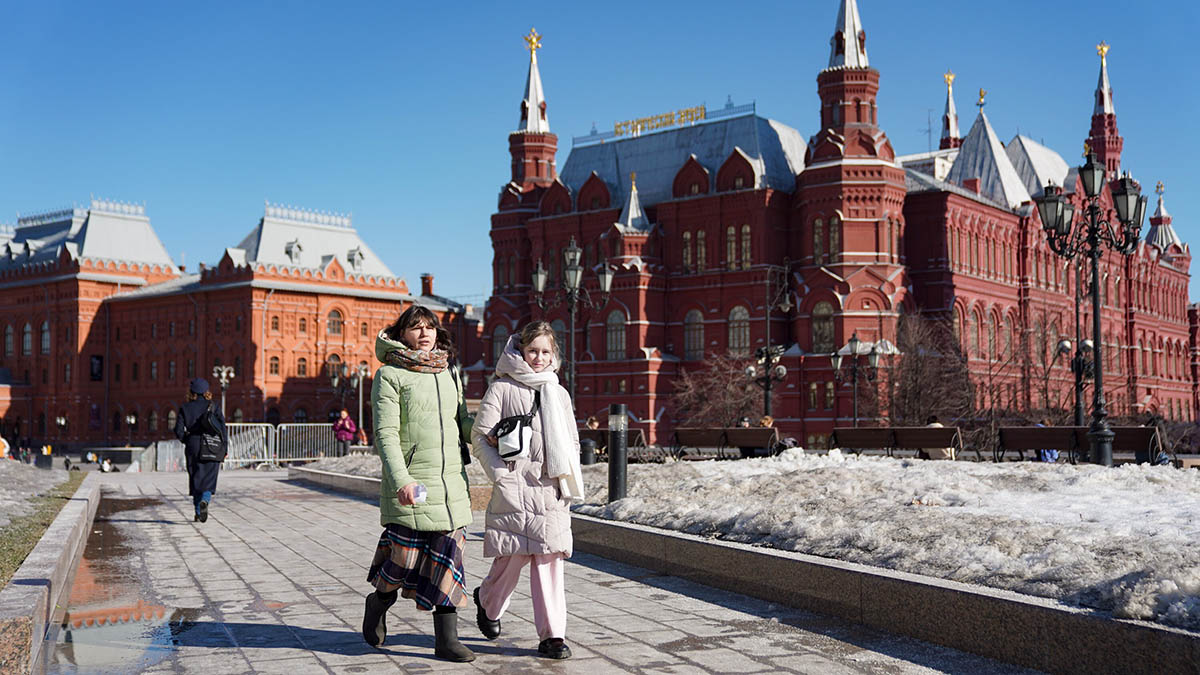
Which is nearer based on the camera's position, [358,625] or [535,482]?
[535,482]

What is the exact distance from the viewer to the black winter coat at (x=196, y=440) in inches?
567

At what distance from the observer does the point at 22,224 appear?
8788 cm

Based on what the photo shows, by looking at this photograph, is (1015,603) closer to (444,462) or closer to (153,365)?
(444,462)

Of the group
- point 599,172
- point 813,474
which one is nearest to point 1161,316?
point 599,172

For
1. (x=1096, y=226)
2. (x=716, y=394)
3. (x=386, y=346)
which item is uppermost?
(x=1096, y=226)

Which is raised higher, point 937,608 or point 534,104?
point 534,104

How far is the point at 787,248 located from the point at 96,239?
48405mm

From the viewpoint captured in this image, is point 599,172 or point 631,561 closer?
point 631,561

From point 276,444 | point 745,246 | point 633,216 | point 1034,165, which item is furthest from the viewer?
point 1034,165

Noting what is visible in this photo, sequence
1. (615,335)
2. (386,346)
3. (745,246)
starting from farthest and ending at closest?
(615,335)
(745,246)
(386,346)

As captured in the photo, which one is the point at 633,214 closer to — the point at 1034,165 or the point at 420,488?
the point at 1034,165

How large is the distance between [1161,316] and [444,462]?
8697cm

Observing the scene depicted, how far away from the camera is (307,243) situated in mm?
73750

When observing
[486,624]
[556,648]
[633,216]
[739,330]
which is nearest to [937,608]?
[556,648]
